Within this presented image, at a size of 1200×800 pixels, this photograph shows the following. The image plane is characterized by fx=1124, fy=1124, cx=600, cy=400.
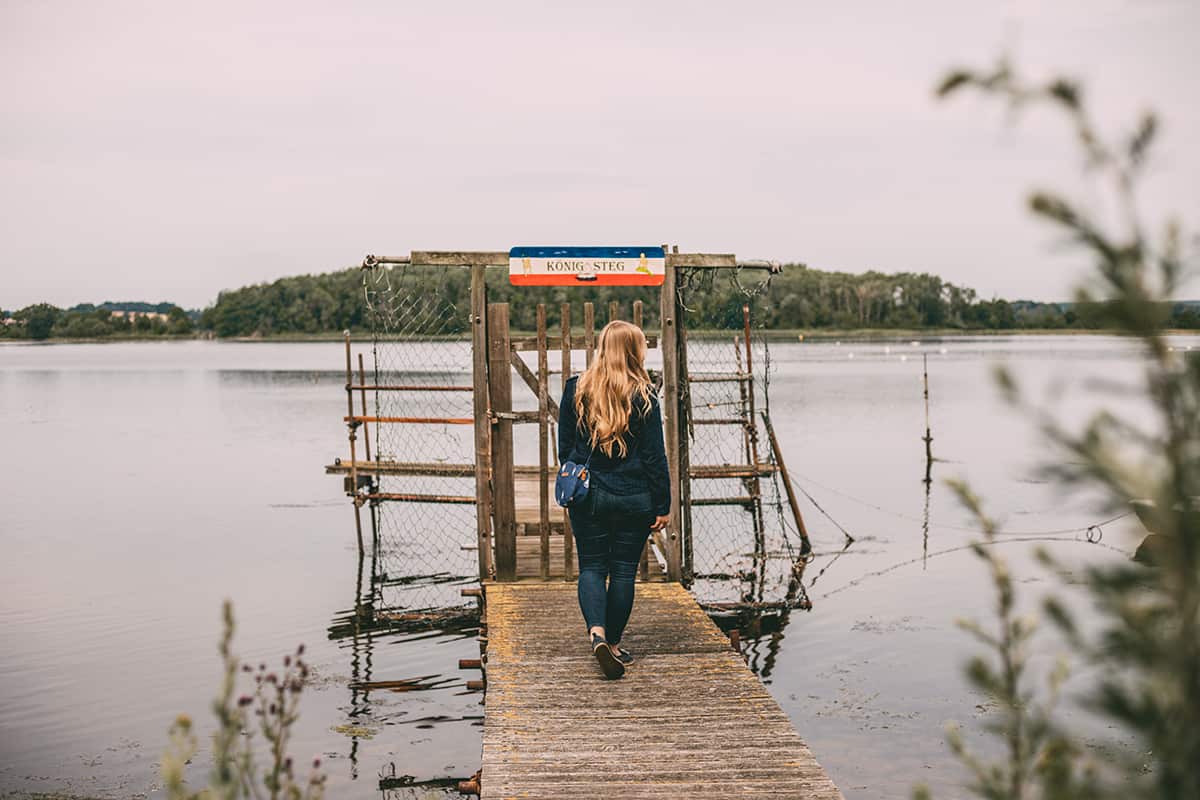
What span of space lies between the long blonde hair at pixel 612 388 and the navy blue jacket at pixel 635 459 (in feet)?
0.21

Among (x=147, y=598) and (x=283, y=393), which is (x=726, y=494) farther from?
(x=283, y=393)

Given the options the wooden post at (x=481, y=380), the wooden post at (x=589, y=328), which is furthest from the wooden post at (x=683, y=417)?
the wooden post at (x=481, y=380)

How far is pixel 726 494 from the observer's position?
26.7 meters

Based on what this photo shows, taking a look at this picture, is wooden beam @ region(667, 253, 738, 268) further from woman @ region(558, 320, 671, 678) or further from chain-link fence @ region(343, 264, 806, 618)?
woman @ region(558, 320, 671, 678)

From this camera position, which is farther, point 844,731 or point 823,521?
point 823,521

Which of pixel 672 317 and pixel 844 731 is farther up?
pixel 672 317

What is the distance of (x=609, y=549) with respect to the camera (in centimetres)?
681

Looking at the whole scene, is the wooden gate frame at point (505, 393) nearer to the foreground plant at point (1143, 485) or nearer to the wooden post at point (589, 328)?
the wooden post at point (589, 328)

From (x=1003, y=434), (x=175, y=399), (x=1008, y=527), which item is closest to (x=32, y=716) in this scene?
(x=1008, y=527)

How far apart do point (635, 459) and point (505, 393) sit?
297 cm

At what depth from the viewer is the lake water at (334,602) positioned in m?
9.38

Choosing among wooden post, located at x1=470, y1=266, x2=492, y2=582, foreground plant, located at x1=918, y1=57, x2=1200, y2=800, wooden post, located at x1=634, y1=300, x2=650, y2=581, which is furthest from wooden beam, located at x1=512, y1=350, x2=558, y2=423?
foreground plant, located at x1=918, y1=57, x2=1200, y2=800

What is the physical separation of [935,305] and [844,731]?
15359 cm

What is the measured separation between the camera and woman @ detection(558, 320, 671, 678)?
6.55 metres
